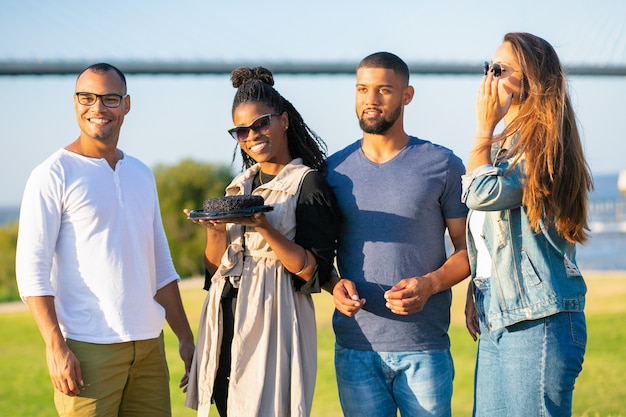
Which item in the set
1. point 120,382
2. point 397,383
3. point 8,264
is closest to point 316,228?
point 397,383

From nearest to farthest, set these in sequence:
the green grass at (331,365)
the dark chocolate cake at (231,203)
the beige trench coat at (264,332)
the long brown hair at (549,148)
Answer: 1. the long brown hair at (549,148)
2. the dark chocolate cake at (231,203)
3. the beige trench coat at (264,332)
4. the green grass at (331,365)

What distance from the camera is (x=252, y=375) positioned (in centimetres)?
238

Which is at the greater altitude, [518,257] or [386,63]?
[386,63]

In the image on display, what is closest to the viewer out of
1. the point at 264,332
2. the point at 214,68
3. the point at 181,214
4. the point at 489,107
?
the point at 489,107

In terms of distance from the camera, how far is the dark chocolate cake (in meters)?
2.23

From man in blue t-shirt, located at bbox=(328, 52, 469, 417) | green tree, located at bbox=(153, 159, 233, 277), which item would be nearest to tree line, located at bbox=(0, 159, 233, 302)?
green tree, located at bbox=(153, 159, 233, 277)

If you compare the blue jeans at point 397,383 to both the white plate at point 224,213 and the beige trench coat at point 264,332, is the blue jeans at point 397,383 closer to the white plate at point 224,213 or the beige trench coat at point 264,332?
the beige trench coat at point 264,332

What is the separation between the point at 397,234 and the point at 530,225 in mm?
476

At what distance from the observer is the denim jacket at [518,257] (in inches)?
83.6

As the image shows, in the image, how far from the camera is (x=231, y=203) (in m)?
2.23

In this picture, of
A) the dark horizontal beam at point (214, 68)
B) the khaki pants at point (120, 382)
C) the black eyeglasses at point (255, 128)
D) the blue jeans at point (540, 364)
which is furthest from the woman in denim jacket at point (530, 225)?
the dark horizontal beam at point (214, 68)

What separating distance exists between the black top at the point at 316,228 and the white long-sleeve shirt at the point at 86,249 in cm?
33

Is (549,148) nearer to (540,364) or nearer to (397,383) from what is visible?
(540,364)

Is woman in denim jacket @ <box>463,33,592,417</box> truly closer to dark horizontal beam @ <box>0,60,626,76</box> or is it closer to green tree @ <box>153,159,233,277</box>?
dark horizontal beam @ <box>0,60,626,76</box>
